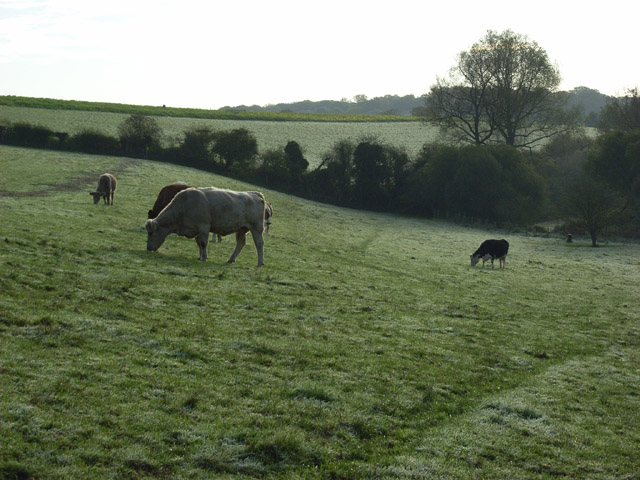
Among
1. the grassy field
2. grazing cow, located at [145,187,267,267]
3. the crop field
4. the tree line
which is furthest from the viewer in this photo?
the crop field

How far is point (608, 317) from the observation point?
23469 mm

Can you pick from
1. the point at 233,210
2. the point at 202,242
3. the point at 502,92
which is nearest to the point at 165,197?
the point at 202,242

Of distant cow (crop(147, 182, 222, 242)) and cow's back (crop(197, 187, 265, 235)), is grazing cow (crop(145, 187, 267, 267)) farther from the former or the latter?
distant cow (crop(147, 182, 222, 242))

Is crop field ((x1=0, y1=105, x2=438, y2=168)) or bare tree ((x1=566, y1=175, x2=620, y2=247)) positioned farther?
crop field ((x1=0, y1=105, x2=438, y2=168))

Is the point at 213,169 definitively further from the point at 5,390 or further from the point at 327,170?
the point at 5,390

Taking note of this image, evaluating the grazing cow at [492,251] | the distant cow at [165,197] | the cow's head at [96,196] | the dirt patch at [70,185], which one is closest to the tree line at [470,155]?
the dirt patch at [70,185]

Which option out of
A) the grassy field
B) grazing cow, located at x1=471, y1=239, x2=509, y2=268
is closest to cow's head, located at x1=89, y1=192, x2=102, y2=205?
the grassy field

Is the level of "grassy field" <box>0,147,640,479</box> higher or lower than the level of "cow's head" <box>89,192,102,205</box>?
lower

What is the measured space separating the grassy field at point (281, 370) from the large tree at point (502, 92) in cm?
5646

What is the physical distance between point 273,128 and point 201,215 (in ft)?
255

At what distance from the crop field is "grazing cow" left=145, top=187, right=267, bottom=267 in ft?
168

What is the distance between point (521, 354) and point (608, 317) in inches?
365

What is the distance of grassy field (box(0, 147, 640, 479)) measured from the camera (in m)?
8.12

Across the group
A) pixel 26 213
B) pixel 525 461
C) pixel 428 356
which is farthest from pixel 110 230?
pixel 525 461
